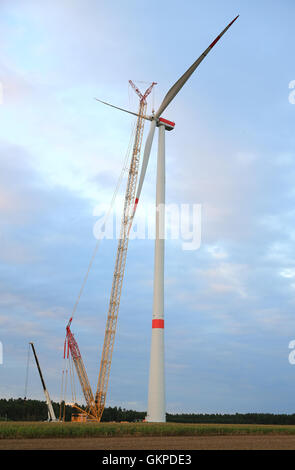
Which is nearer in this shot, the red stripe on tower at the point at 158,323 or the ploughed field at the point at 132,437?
the ploughed field at the point at 132,437

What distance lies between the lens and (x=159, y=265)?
6912 cm

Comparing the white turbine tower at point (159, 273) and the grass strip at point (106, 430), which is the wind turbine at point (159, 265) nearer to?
the white turbine tower at point (159, 273)

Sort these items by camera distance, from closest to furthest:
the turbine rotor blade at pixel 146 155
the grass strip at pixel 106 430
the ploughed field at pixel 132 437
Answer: the ploughed field at pixel 132 437, the grass strip at pixel 106 430, the turbine rotor blade at pixel 146 155

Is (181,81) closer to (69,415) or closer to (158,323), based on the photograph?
(158,323)

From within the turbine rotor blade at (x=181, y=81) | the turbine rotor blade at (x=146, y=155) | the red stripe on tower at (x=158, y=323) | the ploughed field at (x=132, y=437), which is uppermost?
the turbine rotor blade at (x=181, y=81)

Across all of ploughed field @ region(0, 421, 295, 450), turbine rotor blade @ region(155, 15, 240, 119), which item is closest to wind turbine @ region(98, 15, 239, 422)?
turbine rotor blade @ region(155, 15, 240, 119)

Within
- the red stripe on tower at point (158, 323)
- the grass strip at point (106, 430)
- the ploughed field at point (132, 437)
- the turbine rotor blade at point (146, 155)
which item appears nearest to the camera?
the ploughed field at point (132, 437)

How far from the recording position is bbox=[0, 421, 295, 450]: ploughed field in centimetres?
3666

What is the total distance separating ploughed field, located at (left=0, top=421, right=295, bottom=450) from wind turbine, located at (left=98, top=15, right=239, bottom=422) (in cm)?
789

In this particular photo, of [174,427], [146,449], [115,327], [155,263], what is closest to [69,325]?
[115,327]

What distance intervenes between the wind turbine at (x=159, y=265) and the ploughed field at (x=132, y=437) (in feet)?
25.9

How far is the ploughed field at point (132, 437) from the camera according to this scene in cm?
3666

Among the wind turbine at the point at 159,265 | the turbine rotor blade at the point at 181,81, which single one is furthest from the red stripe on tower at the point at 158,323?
the turbine rotor blade at the point at 181,81
